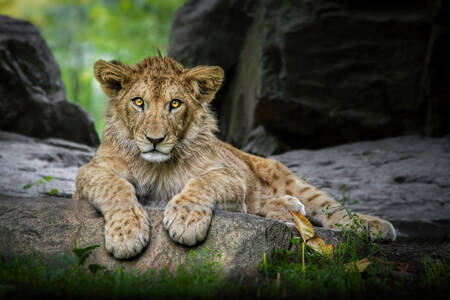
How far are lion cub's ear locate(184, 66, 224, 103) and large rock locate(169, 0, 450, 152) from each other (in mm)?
4921

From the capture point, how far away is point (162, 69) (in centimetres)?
435

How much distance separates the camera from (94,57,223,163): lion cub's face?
3.91 m

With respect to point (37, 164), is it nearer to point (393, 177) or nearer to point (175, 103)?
point (175, 103)

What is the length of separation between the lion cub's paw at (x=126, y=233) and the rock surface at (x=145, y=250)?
0.08 metres

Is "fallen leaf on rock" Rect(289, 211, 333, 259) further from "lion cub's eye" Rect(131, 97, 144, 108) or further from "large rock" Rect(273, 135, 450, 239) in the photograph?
"large rock" Rect(273, 135, 450, 239)

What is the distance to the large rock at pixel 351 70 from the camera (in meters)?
8.81

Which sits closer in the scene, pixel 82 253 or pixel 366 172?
pixel 82 253

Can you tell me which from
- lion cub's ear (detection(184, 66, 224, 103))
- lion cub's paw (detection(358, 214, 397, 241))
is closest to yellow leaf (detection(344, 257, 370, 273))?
lion cub's paw (detection(358, 214, 397, 241))

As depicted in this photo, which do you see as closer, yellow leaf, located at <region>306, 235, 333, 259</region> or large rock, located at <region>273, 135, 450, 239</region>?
yellow leaf, located at <region>306, 235, 333, 259</region>

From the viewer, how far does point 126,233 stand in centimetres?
324

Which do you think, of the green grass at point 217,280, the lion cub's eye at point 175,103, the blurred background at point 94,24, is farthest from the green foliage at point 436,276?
the blurred background at point 94,24

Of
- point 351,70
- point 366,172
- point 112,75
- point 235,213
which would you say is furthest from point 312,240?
point 351,70

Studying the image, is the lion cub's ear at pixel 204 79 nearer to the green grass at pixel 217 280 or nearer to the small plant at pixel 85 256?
the green grass at pixel 217 280

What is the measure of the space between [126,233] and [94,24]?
20.6 m
